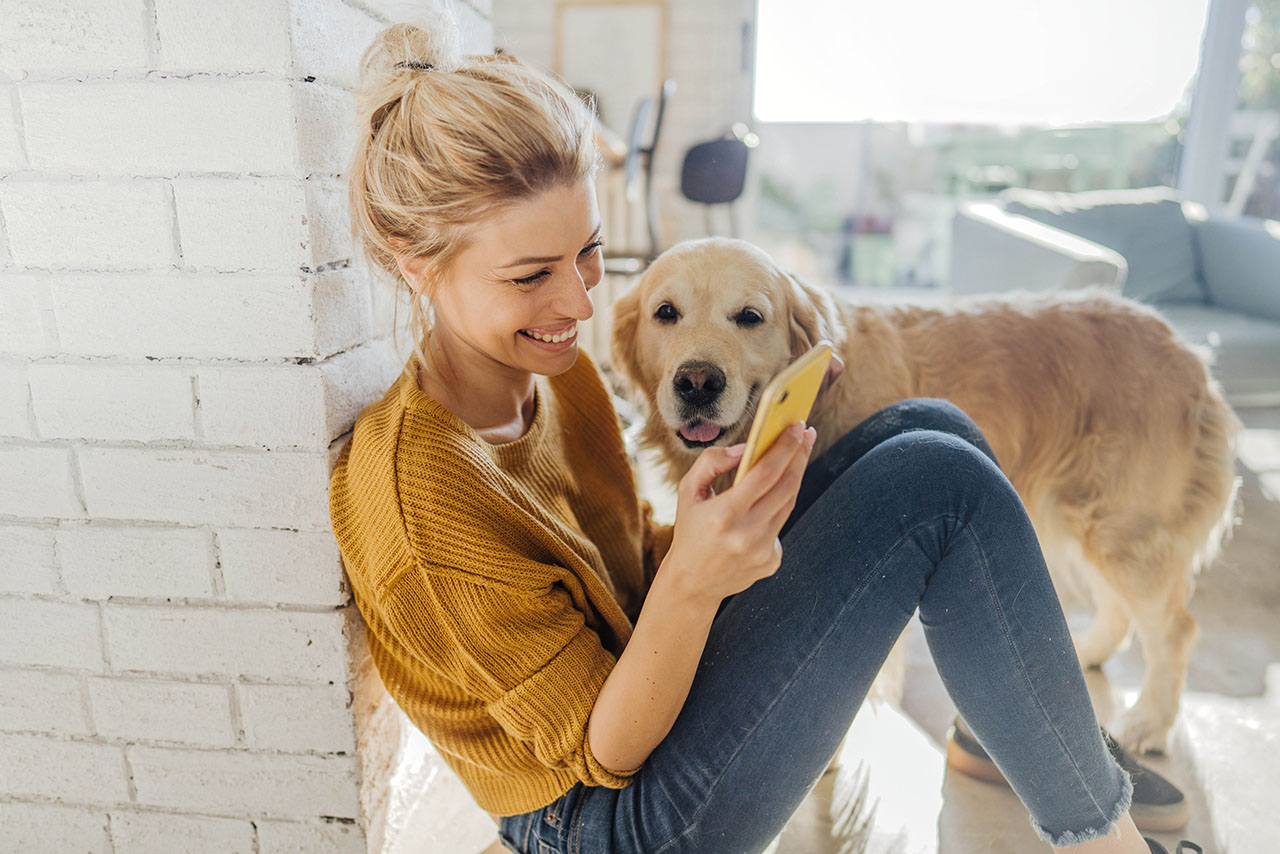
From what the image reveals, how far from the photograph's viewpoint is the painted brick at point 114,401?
969 mm

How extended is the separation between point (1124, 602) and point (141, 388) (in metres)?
1.69

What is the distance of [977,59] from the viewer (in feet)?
17.0

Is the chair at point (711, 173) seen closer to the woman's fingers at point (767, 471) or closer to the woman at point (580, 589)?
the woman at point (580, 589)

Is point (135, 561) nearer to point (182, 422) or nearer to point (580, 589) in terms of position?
point (182, 422)

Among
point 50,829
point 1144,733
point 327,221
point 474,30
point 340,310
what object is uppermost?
point 474,30

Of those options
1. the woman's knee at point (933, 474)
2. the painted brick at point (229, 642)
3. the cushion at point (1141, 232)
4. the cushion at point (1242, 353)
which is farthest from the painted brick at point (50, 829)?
the cushion at point (1141, 232)

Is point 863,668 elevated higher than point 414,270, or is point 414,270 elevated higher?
point 414,270

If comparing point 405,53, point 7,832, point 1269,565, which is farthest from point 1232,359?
point 7,832

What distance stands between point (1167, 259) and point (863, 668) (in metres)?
3.68

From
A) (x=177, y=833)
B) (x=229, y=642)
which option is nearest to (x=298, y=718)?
(x=229, y=642)

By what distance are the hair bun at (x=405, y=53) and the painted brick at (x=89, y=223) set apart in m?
0.26

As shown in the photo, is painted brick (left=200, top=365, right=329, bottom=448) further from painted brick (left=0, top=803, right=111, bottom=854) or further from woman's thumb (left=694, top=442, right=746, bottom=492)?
painted brick (left=0, top=803, right=111, bottom=854)

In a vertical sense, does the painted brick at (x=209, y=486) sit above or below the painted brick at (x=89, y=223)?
below

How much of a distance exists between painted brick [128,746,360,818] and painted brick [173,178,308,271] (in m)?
0.62
